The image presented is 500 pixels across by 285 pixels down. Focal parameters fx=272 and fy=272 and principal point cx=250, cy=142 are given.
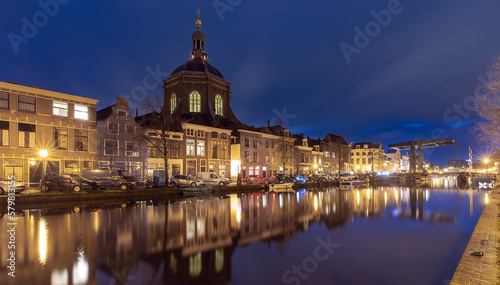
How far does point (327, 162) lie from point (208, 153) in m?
50.6

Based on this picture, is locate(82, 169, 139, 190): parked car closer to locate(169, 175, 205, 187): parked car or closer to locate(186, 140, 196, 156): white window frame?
locate(169, 175, 205, 187): parked car

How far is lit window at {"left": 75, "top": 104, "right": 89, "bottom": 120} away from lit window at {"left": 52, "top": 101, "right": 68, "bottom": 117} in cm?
130

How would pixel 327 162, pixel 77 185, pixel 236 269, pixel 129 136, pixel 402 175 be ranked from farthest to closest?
1. pixel 327 162
2. pixel 402 175
3. pixel 129 136
4. pixel 77 185
5. pixel 236 269

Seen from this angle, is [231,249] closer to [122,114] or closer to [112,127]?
[112,127]

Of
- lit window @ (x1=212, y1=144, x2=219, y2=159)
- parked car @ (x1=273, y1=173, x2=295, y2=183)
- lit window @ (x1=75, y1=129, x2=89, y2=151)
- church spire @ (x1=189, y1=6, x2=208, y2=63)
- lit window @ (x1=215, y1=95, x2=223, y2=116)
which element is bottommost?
parked car @ (x1=273, y1=173, x2=295, y2=183)

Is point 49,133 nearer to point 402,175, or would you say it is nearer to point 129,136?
point 129,136

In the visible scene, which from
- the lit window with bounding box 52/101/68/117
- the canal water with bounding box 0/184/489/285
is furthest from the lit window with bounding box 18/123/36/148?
the canal water with bounding box 0/184/489/285

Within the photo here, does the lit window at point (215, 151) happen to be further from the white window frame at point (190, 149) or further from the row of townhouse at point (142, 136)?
the white window frame at point (190, 149)

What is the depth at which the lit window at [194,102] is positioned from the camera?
65.4 m

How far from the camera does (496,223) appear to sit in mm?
13414

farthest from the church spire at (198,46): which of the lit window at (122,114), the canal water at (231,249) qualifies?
the canal water at (231,249)

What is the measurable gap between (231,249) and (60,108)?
1420 inches

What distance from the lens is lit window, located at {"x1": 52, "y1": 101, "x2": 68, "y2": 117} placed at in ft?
117

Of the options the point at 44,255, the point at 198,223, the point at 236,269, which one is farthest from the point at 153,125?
the point at 236,269
